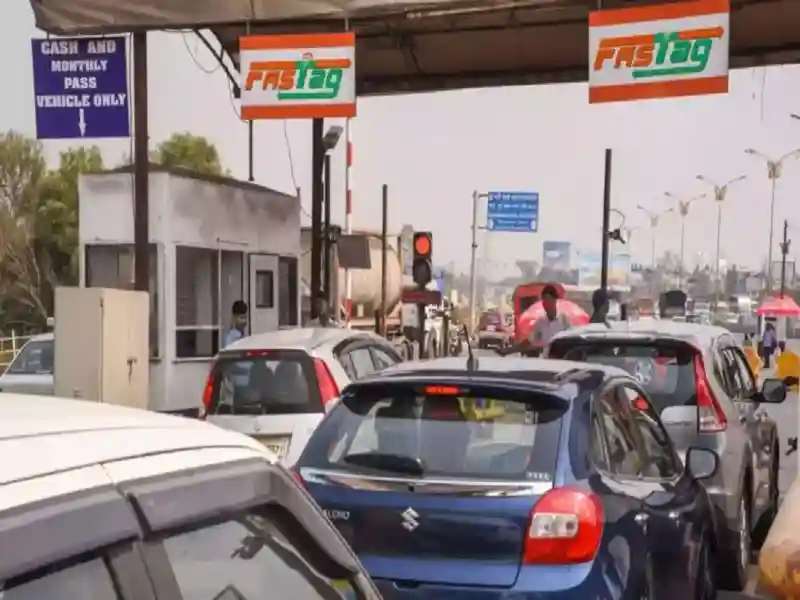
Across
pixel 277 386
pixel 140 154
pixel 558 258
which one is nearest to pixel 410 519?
pixel 277 386

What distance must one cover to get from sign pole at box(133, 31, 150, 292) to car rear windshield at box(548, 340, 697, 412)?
721cm

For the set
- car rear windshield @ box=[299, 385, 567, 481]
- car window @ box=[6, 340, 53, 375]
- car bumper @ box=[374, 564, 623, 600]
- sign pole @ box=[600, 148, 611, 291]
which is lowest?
car window @ box=[6, 340, 53, 375]

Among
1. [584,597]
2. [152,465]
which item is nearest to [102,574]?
[152,465]

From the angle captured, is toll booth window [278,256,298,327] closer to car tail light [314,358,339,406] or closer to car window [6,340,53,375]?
car window [6,340,53,375]

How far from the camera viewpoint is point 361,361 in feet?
34.3

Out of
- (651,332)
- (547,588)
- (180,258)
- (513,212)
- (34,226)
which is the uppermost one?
(513,212)

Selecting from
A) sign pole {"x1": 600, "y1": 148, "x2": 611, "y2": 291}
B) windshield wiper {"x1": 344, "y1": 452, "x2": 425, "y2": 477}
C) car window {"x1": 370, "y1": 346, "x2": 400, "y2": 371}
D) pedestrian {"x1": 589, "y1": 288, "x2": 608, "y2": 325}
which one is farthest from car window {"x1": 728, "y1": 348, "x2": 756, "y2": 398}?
sign pole {"x1": 600, "y1": 148, "x2": 611, "y2": 291}

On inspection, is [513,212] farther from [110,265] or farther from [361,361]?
[361,361]

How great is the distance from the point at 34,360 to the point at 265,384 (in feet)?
23.2

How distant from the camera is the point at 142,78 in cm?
1416

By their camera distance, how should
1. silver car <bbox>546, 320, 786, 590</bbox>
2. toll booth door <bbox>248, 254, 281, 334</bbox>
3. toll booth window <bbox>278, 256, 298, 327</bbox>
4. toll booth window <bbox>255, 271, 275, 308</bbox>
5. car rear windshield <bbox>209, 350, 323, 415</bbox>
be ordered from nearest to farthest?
silver car <bbox>546, 320, 786, 590</bbox>, car rear windshield <bbox>209, 350, 323, 415</bbox>, toll booth door <bbox>248, 254, 281, 334</bbox>, toll booth window <bbox>255, 271, 275, 308</bbox>, toll booth window <bbox>278, 256, 298, 327</bbox>

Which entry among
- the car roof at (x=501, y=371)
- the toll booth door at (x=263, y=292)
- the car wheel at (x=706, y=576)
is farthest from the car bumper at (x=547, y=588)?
the toll booth door at (x=263, y=292)

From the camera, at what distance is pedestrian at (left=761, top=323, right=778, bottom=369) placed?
38.3m

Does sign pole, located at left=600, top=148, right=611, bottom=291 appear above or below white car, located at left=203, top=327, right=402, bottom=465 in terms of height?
above
